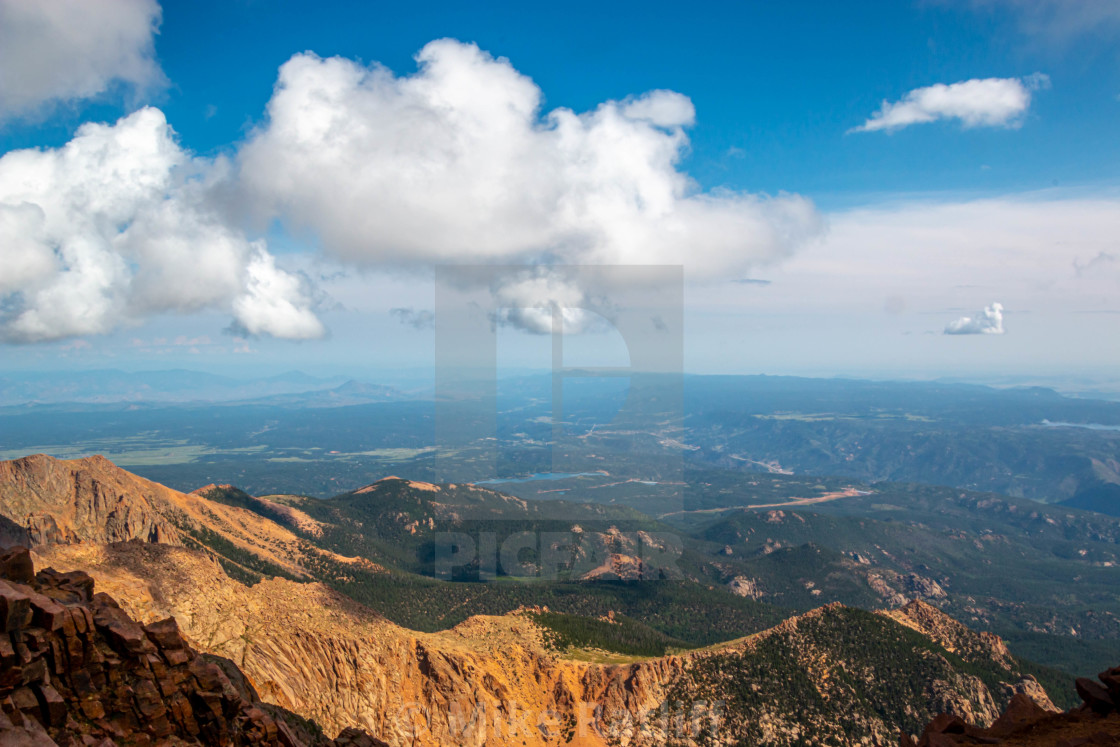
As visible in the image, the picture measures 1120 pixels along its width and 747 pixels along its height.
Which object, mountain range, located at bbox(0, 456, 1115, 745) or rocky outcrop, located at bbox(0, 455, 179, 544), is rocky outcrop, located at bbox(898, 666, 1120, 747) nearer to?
mountain range, located at bbox(0, 456, 1115, 745)

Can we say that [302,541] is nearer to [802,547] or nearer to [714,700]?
[714,700]

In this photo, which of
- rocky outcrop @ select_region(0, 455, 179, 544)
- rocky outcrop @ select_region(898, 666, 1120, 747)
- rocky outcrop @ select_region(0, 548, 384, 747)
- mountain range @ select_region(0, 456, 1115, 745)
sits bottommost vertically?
mountain range @ select_region(0, 456, 1115, 745)

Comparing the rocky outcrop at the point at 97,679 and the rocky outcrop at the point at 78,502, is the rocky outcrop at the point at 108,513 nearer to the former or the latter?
the rocky outcrop at the point at 78,502

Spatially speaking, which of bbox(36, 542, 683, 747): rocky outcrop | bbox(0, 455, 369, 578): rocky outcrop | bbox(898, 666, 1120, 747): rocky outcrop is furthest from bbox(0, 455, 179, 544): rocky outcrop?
bbox(898, 666, 1120, 747): rocky outcrop

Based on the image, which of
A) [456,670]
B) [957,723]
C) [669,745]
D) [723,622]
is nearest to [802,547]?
[723,622]

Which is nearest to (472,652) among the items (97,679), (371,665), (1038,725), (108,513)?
(371,665)
